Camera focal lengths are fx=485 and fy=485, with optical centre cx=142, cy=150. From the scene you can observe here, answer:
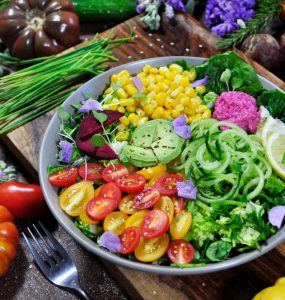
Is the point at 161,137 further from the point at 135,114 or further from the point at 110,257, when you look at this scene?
the point at 110,257

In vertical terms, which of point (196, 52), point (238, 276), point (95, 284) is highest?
point (196, 52)

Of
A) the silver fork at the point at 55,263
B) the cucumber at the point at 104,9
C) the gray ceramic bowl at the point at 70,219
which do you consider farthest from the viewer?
the cucumber at the point at 104,9

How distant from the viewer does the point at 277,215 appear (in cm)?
139

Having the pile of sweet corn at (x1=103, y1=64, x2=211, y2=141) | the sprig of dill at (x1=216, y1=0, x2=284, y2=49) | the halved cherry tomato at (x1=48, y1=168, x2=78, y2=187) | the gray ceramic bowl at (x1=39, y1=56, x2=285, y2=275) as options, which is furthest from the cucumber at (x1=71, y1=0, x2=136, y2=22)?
the halved cherry tomato at (x1=48, y1=168, x2=78, y2=187)

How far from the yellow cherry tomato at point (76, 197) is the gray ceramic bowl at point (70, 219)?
19 mm

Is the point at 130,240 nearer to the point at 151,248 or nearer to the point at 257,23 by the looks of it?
the point at 151,248

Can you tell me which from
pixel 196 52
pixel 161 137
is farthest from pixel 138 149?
pixel 196 52

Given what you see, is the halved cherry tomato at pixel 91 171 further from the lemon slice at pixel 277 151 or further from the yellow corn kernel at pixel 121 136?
the lemon slice at pixel 277 151

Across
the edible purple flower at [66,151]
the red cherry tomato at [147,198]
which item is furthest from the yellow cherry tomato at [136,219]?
the edible purple flower at [66,151]

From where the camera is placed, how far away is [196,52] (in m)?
2.16

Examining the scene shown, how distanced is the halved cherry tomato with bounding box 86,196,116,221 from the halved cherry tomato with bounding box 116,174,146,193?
6 centimetres

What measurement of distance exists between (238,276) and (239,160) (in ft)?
1.22

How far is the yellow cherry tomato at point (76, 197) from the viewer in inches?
57.9

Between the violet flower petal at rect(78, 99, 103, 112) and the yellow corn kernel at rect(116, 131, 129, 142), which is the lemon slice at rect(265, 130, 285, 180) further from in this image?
the violet flower petal at rect(78, 99, 103, 112)
